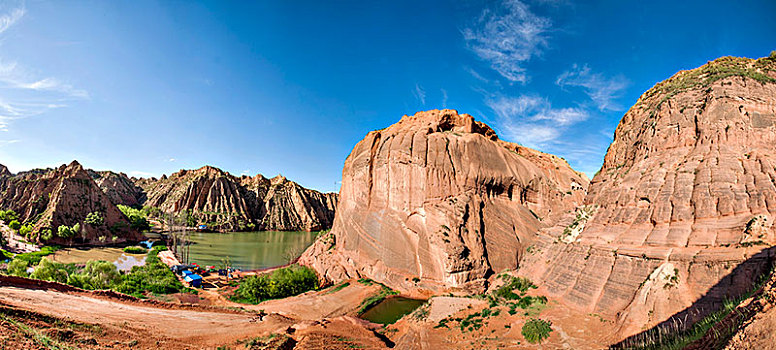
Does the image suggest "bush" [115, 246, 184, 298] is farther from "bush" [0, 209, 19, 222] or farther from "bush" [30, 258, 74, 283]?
"bush" [0, 209, 19, 222]

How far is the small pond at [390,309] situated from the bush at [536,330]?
13.8 meters

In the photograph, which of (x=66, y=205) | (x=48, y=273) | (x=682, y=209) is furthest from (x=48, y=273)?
(x=66, y=205)

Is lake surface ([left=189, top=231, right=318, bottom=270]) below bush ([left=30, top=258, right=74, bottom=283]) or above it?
below

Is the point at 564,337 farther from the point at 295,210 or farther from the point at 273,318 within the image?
the point at 295,210

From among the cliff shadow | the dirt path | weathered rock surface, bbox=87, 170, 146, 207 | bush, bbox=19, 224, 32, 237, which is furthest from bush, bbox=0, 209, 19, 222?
the cliff shadow

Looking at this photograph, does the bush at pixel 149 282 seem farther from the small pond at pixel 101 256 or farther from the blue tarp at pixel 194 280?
the small pond at pixel 101 256

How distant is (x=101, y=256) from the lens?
183 feet

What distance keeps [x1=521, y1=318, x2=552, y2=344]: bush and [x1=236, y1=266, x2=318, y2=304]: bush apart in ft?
89.1

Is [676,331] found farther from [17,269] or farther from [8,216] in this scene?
[8,216]

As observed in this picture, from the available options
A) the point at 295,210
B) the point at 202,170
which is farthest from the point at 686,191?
the point at 202,170

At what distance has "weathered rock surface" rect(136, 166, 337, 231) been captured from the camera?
123m

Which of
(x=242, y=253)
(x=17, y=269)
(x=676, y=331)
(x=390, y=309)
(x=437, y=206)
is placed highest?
(x=437, y=206)

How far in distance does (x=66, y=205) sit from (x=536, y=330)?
9368cm

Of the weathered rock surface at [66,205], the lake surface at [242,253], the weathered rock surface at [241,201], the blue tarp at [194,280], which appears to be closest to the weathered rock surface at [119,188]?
the weathered rock surface at [241,201]
